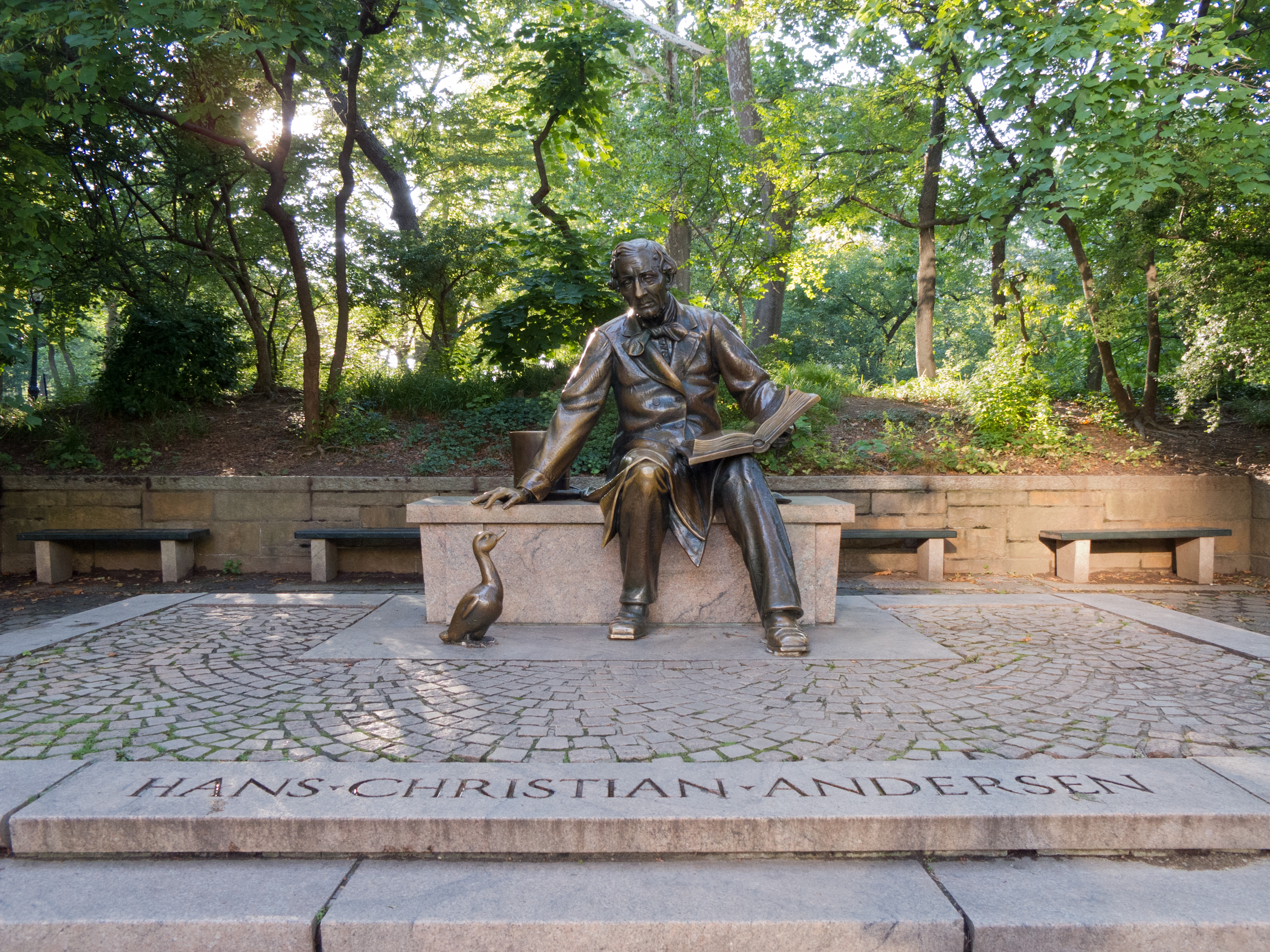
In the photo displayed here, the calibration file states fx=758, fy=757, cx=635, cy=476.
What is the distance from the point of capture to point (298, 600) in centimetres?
546

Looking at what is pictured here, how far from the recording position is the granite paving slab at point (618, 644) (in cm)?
385

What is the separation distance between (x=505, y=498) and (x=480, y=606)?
0.77m

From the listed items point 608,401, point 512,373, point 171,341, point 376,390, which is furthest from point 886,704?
point 171,341

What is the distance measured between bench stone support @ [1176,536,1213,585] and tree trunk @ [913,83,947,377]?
5512 mm

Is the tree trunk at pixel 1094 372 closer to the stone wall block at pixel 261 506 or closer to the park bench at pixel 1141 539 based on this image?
the park bench at pixel 1141 539

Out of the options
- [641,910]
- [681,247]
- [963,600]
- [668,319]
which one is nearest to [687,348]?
[668,319]

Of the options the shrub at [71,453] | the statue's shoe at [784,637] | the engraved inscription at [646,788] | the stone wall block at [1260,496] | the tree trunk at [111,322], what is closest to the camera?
the engraved inscription at [646,788]

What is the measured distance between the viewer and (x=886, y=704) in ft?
10.3


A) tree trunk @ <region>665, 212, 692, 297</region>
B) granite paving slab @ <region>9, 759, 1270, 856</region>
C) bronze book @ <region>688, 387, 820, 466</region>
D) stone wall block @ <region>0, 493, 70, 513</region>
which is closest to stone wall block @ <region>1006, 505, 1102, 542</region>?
bronze book @ <region>688, 387, 820, 466</region>

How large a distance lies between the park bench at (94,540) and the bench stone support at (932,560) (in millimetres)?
6659

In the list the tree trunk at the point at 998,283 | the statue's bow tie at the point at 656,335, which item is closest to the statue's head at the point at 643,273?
the statue's bow tie at the point at 656,335

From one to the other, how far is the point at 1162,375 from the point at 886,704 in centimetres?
711

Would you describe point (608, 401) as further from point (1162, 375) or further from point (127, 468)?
point (1162, 375)

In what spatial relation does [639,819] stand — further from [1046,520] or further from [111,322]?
[111,322]
